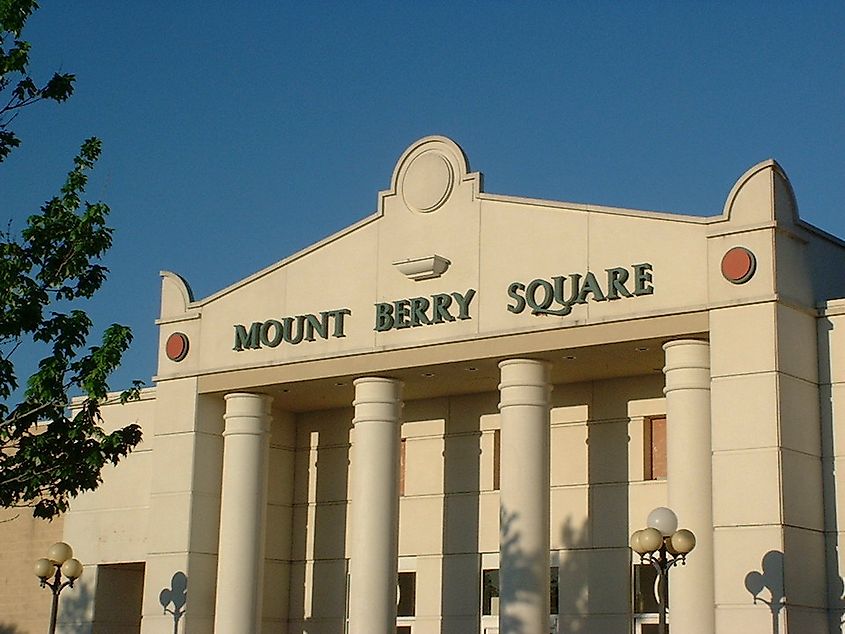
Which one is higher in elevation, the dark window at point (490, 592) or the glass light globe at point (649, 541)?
the glass light globe at point (649, 541)

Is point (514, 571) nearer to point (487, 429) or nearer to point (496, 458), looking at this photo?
point (496, 458)

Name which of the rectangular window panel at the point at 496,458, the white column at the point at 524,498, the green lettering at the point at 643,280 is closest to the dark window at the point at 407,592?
the rectangular window panel at the point at 496,458

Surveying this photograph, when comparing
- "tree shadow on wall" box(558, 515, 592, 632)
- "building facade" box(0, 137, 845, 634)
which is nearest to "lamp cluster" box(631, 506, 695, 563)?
"building facade" box(0, 137, 845, 634)

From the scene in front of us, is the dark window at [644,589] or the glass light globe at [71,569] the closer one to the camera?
the glass light globe at [71,569]

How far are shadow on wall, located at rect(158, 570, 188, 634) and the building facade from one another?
0.06 m

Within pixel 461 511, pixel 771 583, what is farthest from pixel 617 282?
pixel 461 511

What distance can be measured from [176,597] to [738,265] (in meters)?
15.8

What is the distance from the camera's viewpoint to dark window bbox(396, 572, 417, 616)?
3656 cm

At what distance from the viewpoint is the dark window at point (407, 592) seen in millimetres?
36562

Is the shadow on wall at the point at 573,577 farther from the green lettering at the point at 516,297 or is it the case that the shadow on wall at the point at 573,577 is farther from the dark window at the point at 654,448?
the green lettering at the point at 516,297

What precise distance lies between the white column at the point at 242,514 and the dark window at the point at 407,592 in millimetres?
3421

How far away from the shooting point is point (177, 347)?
124 feet

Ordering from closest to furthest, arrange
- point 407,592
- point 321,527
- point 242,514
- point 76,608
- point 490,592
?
point 490,592 → point 242,514 → point 407,592 → point 321,527 → point 76,608

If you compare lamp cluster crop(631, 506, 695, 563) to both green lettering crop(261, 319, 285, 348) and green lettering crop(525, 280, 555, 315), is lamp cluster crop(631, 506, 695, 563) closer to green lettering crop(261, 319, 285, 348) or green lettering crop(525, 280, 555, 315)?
green lettering crop(525, 280, 555, 315)
